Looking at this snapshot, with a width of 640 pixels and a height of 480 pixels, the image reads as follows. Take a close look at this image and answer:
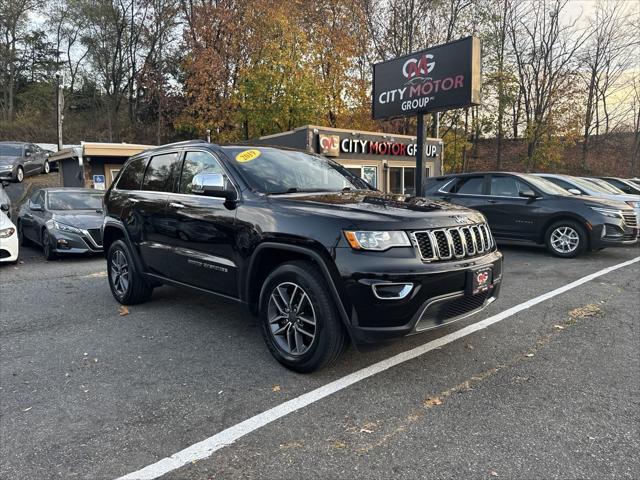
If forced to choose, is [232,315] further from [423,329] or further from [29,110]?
[29,110]

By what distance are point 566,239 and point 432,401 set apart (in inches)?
269

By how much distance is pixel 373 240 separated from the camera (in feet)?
10.2

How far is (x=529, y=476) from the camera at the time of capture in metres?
2.32

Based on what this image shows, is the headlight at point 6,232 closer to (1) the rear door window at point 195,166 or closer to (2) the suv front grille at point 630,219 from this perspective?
(1) the rear door window at point 195,166

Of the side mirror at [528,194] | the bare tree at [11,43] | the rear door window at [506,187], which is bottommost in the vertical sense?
the side mirror at [528,194]

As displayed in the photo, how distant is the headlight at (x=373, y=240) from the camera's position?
3107 mm

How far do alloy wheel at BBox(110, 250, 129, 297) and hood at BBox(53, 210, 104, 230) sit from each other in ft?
12.4

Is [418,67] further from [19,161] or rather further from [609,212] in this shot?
[19,161]

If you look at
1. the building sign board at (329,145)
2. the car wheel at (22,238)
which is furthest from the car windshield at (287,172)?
the building sign board at (329,145)

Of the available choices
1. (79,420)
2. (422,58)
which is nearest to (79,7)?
(422,58)

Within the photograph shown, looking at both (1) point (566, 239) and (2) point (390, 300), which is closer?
(2) point (390, 300)

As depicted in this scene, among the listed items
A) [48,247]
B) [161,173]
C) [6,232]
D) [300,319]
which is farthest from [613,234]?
[6,232]

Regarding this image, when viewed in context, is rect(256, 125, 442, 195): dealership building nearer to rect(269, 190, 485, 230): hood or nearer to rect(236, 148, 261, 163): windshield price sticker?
rect(236, 148, 261, 163): windshield price sticker

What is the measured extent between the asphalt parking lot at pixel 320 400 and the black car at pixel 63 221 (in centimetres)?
384
